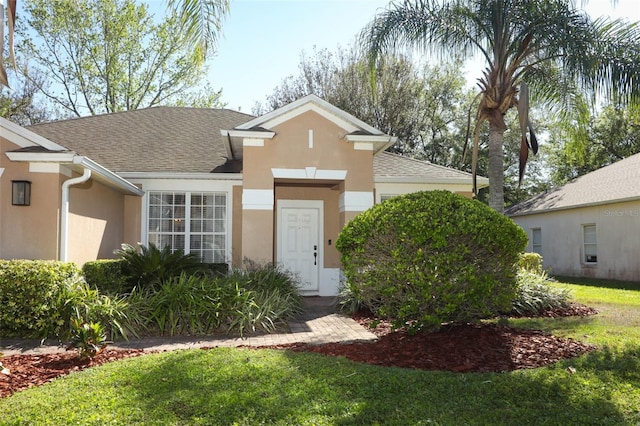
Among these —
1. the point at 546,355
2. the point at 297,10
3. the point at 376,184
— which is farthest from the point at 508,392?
the point at 297,10

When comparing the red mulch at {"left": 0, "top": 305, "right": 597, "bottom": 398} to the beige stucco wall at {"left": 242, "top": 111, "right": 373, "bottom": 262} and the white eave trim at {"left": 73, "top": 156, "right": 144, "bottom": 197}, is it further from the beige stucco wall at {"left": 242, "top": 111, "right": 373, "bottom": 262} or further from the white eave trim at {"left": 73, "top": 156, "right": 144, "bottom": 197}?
the beige stucco wall at {"left": 242, "top": 111, "right": 373, "bottom": 262}

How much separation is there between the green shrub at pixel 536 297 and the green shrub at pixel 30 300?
8.24 meters

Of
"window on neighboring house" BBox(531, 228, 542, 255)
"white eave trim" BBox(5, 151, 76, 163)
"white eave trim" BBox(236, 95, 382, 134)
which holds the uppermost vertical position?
"white eave trim" BBox(236, 95, 382, 134)

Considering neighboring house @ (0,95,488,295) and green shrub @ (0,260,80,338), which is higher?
neighboring house @ (0,95,488,295)

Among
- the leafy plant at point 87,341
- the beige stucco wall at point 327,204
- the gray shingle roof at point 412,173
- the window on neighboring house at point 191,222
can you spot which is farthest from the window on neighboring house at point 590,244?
the leafy plant at point 87,341

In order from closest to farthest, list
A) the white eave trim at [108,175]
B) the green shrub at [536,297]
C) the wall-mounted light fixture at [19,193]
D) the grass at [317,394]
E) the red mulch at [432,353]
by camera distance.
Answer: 1. the grass at [317,394]
2. the red mulch at [432,353]
3. the wall-mounted light fixture at [19,193]
4. the white eave trim at [108,175]
5. the green shrub at [536,297]

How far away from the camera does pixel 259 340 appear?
7145 millimetres

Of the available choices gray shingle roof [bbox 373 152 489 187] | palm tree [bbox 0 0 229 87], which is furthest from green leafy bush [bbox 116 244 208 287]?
gray shingle roof [bbox 373 152 489 187]

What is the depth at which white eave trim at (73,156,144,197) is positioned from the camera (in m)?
8.36

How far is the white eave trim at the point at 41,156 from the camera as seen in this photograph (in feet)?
27.1

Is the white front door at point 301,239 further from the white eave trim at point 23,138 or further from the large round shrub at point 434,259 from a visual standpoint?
the large round shrub at point 434,259

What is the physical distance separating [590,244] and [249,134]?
1497 cm

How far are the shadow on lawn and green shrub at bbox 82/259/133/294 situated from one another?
3.59m

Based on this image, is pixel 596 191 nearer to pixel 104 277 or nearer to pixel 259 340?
pixel 259 340
